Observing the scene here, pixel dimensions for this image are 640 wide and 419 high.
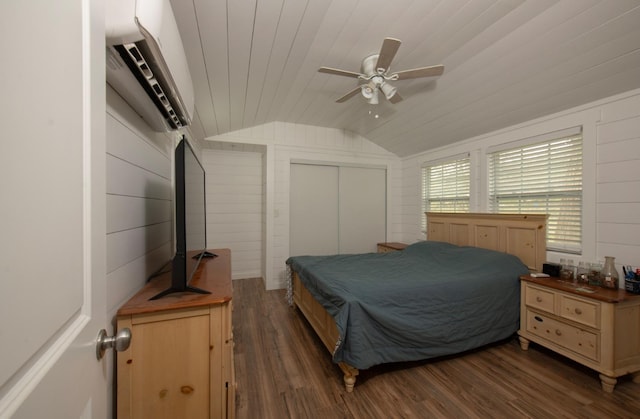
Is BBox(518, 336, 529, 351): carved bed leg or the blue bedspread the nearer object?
the blue bedspread

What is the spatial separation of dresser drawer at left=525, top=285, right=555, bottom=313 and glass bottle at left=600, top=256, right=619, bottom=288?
379 mm

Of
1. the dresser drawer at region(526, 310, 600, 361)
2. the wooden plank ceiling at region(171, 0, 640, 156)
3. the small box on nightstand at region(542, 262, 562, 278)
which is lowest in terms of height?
the dresser drawer at region(526, 310, 600, 361)

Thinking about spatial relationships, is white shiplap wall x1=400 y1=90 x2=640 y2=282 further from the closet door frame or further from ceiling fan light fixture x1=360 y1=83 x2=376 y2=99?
the closet door frame

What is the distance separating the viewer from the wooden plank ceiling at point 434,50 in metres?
1.63

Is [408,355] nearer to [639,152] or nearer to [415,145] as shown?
[639,152]

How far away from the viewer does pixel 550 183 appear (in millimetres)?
2631

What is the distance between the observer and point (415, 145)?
411cm

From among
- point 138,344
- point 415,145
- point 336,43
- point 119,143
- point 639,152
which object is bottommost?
point 138,344

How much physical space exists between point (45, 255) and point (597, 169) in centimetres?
341

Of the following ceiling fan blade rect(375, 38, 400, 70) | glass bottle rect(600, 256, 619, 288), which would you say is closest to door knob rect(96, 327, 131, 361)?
ceiling fan blade rect(375, 38, 400, 70)

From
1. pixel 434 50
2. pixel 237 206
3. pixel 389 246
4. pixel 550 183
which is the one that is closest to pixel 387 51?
pixel 434 50

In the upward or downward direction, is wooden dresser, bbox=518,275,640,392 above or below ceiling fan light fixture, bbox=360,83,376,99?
below

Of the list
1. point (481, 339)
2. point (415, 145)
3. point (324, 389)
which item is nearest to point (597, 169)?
point (481, 339)

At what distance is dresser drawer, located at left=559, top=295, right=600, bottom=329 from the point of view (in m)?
1.87
